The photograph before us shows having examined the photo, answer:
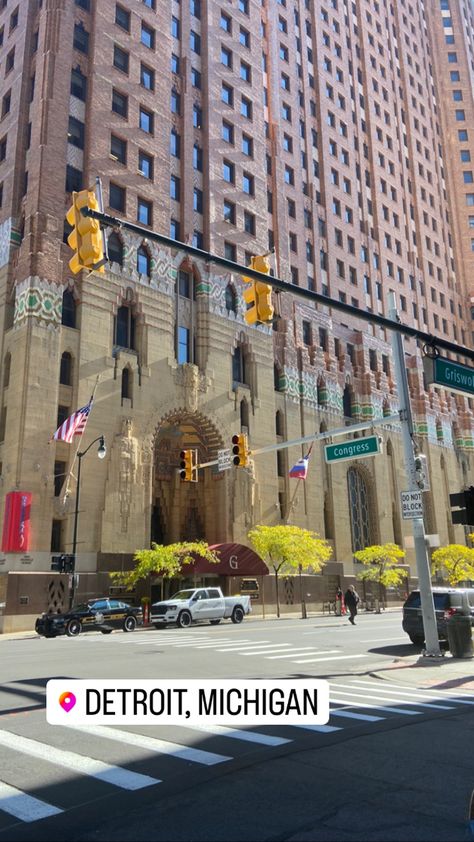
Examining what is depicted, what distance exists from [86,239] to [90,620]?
71.6 feet

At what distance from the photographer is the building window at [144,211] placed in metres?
45.9

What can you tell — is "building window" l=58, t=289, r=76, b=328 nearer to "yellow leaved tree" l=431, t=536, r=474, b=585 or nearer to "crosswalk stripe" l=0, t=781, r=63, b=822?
"crosswalk stripe" l=0, t=781, r=63, b=822

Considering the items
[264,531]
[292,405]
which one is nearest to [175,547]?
[264,531]

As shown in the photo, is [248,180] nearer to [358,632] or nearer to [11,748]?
[358,632]

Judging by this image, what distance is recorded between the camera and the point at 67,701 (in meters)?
9.41

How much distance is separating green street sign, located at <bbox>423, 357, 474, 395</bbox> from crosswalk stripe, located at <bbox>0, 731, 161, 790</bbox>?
26.3 feet

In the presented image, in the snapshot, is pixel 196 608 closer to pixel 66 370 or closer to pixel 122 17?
pixel 66 370

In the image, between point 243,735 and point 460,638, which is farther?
point 460,638

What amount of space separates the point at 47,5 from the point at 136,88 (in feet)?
24.7

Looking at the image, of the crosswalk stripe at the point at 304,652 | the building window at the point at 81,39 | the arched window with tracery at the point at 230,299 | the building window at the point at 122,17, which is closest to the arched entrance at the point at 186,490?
the arched window with tracery at the point at 230,299

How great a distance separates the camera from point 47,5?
43.9 m

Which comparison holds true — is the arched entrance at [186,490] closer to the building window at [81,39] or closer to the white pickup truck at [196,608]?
the white pickup truck at [196,608]

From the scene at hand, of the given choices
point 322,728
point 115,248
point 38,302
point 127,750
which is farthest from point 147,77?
point 127,750

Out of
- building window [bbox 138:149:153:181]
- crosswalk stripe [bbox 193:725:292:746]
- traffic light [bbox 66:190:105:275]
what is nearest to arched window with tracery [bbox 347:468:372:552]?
building window [bbox 138:149:153:181]
